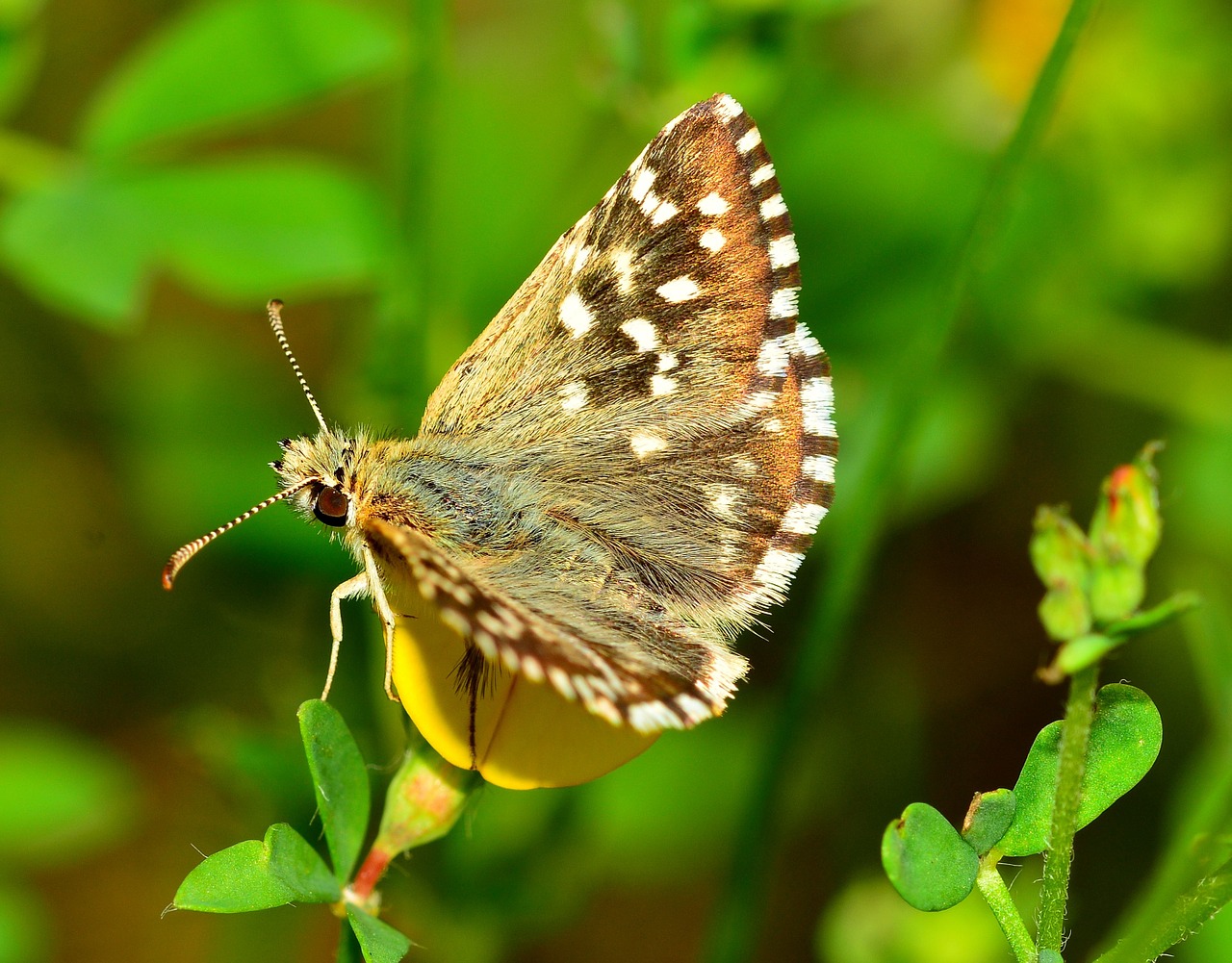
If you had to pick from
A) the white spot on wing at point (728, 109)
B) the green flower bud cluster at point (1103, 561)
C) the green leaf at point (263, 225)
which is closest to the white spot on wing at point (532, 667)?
the green flower bud cluster at point (1103, 561)

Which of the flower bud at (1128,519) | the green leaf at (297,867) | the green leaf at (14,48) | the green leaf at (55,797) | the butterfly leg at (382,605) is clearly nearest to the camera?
the flower bud at (1128,519)

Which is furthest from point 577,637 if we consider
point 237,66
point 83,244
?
point 237,66

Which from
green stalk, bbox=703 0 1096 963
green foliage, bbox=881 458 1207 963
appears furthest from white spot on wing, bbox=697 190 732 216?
green foliage, bbox=881 458 1207 963

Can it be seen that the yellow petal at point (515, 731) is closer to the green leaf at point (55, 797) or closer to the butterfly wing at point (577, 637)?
the butterfly wing at point (577, 637)

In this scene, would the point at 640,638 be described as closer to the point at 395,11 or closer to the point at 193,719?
the point at 193,719

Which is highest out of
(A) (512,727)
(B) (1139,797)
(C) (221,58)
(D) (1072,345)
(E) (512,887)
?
(C) (221,58)

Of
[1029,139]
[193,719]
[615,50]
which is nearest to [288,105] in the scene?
[615,50]
